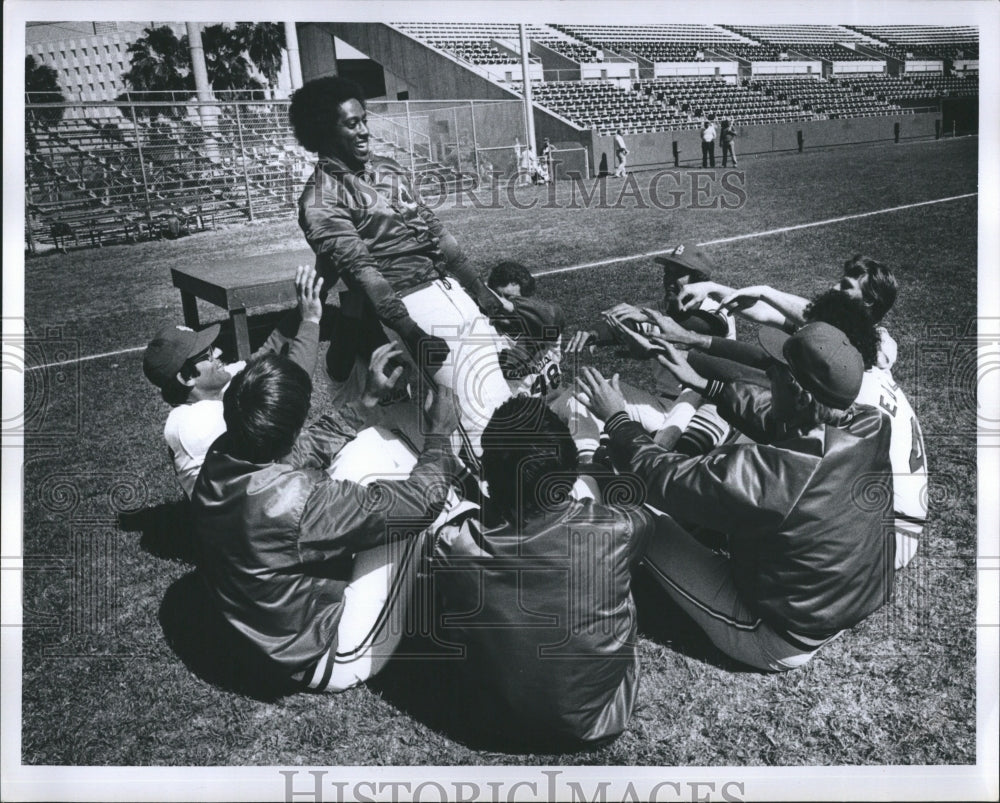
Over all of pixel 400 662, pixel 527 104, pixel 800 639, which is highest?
pixel 527 104

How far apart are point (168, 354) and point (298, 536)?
3.08 ft

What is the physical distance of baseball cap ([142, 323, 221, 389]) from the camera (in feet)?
9.11

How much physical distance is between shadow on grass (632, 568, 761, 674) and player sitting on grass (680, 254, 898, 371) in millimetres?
1221

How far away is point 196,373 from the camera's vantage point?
2863mm

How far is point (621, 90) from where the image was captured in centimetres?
353

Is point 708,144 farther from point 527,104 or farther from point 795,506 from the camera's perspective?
point 795,506

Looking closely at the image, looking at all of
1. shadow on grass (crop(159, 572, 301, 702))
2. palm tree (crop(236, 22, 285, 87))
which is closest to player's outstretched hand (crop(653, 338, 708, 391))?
shadow on grass (crop(159, 572, 301, 702))

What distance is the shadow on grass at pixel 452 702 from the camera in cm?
256

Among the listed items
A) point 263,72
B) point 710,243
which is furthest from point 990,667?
point 263,72

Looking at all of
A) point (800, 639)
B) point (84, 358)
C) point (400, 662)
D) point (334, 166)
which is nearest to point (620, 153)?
point (334, 166)

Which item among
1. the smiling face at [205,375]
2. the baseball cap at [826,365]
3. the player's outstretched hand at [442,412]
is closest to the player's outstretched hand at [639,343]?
the baseball cap at [826,365]

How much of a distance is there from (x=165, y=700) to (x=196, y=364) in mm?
1175

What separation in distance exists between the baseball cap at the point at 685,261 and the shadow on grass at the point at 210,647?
2266 mm

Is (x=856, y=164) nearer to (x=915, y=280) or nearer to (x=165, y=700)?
(x=915, y=280)
